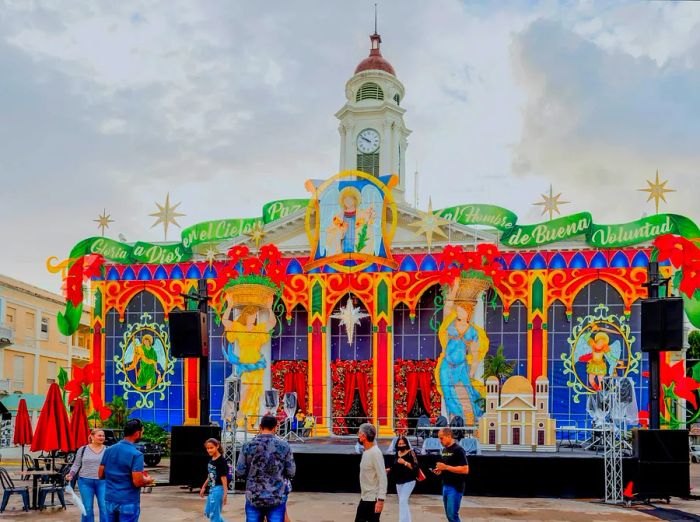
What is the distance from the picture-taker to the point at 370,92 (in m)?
38.7

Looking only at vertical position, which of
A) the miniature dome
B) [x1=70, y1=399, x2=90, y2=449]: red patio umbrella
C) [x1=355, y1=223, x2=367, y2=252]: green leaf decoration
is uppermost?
[x1=355, y1=223, x2=367, y2=252]: green leaf decoration

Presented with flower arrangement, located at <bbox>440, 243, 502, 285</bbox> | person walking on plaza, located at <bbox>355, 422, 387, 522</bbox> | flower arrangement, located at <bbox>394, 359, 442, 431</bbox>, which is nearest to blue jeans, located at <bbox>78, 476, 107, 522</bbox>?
person walking on plaza, located at <bbox>355, 422, 387, 522</bbox>

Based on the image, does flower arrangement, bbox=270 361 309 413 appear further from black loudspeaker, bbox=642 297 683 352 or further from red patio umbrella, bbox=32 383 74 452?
black loudspeaker, bbox=642 297 683 352

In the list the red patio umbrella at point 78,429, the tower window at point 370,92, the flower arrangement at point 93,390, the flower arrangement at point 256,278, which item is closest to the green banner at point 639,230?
the flower arrangement at point 256,278

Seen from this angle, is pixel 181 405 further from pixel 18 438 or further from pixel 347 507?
pixel 347 507

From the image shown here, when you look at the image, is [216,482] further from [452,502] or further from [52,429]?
[52,429]

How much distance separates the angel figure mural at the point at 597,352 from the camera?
28031 millimetres

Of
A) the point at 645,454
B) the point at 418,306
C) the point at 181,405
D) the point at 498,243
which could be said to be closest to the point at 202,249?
the point at 181,405

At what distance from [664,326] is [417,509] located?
5830 millimetres

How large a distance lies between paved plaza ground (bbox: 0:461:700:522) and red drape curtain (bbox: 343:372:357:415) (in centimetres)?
1305

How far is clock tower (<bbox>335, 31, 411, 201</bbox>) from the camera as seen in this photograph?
37594mm

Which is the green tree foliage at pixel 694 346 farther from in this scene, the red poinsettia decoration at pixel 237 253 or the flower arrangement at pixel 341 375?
the red poinsettia decoration at pixel 237 253

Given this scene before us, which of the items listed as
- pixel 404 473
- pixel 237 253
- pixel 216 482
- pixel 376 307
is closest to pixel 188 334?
pixel 216 482

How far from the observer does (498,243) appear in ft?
96.9
